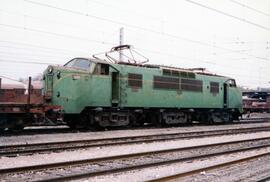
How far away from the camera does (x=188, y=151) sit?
Result: 39.2 ft

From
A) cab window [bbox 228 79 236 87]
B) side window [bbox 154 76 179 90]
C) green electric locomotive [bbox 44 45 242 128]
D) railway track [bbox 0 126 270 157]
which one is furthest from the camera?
cab window [bbox 228 79 236 87]

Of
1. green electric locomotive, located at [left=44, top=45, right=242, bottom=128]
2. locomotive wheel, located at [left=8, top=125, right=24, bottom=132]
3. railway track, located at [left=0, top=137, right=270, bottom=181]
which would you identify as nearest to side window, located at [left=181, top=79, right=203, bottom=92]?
green electric locomotive, located at [left=44, top=45, right=242, bottom=128]

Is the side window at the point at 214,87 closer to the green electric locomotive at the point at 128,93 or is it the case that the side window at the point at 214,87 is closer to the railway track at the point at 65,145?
the green electric locomotive at the point at 128,93

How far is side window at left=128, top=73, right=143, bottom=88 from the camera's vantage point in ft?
63.6

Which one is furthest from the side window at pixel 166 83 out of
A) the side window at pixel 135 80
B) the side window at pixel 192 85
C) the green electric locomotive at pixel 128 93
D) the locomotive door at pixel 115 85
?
the locomotive door at pixel 115 85

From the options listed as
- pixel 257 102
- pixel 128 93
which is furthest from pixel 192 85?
pixel 257 102

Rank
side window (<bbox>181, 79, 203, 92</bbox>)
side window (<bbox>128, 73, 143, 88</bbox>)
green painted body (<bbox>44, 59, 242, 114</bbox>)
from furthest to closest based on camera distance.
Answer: side window (<bbox>181, 79, 203, 92</bbox>), side window (<bbox>128, 73, 143, 88</bbox>), green painted body (<bbox>44, 59, 242, 114</bbox>)

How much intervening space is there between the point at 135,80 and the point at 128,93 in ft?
2.86

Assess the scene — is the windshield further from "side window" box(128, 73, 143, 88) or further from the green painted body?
"side window" box(128, 73, 143, 88)

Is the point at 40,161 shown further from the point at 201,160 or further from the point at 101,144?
the point at 201,160

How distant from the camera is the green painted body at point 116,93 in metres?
16.6

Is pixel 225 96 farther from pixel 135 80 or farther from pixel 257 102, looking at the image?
pixel 257 102

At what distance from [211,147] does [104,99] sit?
6.59 metres

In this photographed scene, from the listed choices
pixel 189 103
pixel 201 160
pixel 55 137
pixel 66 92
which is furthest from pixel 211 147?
pixel 189 103
